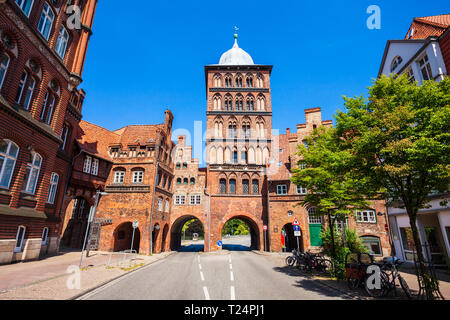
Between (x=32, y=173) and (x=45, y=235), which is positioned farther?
(x=45, y=235)

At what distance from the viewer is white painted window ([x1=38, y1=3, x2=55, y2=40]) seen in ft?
43.0

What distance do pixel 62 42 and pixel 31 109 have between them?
6168mm

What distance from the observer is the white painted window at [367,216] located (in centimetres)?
2320

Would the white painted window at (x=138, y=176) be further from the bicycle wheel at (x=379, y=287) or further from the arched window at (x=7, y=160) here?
the bicycle wheel at (x=379, y=287)

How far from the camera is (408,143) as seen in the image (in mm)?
6812

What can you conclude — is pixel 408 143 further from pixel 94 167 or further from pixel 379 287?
pixel 94 167

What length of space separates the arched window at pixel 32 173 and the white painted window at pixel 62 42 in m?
7.52

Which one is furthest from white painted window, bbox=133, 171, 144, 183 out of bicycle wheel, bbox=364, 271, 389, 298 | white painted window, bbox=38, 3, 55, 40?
bicycle wheel, bbox=364, 271, 389, 298

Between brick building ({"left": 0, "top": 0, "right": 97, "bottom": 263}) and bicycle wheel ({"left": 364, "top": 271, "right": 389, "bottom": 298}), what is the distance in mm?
16052

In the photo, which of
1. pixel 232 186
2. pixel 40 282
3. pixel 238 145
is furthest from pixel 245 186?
pixel 40 282

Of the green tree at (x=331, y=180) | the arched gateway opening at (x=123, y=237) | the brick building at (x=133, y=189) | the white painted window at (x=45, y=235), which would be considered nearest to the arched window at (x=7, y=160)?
the white painted window at (x=45, y=235)

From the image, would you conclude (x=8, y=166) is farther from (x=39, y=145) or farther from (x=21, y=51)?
(x=21, y=51)
